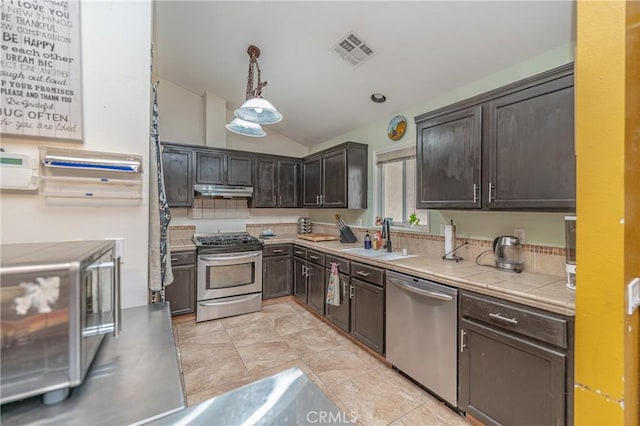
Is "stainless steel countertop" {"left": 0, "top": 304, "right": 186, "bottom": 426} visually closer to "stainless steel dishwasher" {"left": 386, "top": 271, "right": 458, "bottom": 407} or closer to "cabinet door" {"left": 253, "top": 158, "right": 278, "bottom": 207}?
→ "stainless steel dishwasher" {"left": 386, "top": 271, "right": 458, "bottom": 407}

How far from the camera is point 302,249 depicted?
12.6ft

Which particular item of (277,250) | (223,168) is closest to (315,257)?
(277,250)

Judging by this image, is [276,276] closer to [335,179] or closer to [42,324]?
[335,179]

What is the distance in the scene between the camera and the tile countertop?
1431 mm

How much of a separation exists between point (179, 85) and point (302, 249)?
2.95 meters

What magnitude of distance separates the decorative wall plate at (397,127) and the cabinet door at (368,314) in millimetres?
1694

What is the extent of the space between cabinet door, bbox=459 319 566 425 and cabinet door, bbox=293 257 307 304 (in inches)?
88.8

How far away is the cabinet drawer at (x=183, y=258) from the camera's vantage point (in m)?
3.26

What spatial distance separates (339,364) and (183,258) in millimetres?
2178

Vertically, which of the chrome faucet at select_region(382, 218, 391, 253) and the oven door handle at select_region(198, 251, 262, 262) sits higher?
the chrome faucet at select_region(382, 218, 391, 253)

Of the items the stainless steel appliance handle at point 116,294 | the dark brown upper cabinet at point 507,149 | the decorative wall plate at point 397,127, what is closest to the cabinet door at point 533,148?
the dark brown upper cabinet at point 507,149

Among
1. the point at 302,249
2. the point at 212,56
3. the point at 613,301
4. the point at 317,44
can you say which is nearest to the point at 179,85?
the point at 212,56

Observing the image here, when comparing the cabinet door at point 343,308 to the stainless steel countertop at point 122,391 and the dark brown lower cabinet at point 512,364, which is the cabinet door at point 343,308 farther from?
the stainless steel countertop at point 122,391

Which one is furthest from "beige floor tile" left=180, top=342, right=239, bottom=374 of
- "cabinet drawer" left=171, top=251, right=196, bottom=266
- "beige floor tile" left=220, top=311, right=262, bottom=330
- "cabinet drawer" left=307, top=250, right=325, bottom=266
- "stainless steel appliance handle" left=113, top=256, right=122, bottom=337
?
"stainless steel appliance handle" left=113, top=256, right=122, bottom=337
